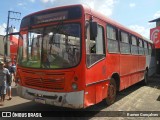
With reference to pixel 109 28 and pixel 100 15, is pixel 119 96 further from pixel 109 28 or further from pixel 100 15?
pixel 100 15

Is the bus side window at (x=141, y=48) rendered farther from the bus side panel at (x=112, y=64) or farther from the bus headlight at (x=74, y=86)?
the bus headlight at (x=74, y=86)

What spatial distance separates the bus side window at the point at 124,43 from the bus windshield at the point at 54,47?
12.5 ft

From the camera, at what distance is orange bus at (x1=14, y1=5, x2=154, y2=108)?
22.0ft

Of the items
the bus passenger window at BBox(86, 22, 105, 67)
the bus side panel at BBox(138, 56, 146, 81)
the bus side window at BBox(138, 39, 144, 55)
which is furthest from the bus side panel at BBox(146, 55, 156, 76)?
the bus passenger window at BBox(86, 22, 105, 67)

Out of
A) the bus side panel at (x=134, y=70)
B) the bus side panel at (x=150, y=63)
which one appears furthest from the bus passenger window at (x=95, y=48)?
the bus side panel at (x=150, y=63)

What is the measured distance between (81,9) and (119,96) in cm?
559

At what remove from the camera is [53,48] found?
708 centimetres

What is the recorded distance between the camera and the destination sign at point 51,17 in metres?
7.11

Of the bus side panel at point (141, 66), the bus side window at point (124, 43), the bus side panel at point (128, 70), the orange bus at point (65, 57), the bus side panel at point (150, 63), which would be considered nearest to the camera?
the orange bus at point (65, 57)

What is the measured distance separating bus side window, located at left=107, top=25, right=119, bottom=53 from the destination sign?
7.15 feet

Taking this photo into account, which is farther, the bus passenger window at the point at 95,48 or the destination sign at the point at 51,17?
the destination sign at the point at 51,17

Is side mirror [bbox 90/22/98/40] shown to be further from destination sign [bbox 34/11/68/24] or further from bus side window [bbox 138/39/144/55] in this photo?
bus side window [bbox 138/39/144/55]

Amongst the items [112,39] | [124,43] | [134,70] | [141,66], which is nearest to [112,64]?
[112,39]

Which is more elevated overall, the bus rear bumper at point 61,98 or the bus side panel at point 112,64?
the bus side panel at point 112,64
